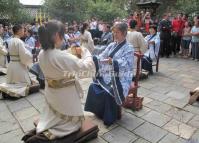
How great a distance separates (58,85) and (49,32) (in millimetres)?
680

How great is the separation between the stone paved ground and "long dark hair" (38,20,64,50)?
1500 millimetres

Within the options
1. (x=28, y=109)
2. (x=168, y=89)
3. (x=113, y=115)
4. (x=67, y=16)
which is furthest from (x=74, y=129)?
(x=67, y=16)

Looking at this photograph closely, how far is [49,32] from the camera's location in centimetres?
264

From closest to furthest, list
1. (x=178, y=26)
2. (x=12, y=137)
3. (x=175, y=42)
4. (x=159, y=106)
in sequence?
(x=12, y=137), (x=159, y=106), (x=178, y=26), (x=175, y=42)

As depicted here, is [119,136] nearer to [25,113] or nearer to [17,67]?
[25,113]

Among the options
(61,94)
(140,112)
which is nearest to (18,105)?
(61,94)

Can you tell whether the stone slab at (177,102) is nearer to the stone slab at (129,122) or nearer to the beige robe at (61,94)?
the stone slab at (129,122)

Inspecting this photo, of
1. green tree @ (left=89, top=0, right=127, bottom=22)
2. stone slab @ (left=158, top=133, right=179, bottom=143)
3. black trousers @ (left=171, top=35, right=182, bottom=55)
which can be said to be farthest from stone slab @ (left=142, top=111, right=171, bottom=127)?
green tree @ (left=89, top=0, right=127, bottom=22)

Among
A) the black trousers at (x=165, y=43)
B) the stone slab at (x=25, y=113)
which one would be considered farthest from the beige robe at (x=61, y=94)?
the black trousers at (x=165, y=43)

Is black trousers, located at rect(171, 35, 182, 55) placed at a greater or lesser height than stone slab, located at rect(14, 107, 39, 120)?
greater

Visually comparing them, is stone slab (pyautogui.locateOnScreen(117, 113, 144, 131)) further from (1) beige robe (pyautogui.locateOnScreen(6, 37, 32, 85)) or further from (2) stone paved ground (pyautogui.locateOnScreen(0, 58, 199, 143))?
(1) beige robe (pyautogui.locateOnScreen(6, 37, 32, 85))

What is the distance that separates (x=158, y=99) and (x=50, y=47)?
2886 mm

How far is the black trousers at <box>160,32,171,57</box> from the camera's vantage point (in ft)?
31.6

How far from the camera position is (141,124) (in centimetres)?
371
